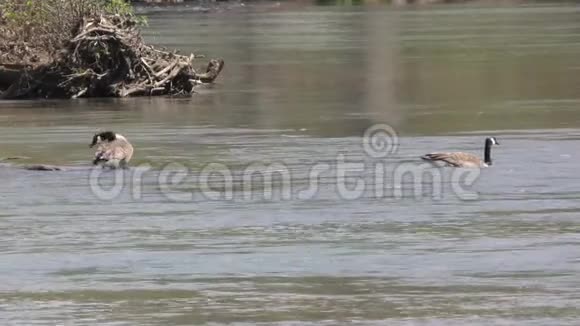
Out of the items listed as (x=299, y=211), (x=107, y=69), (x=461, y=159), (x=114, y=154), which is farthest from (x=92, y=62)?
(x=299, y=211)

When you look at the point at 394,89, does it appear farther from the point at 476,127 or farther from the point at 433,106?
the point at 476,127

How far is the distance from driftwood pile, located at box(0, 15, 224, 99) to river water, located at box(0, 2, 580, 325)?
0.82 meters

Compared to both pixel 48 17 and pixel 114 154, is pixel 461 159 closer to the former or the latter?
pixel 114 154

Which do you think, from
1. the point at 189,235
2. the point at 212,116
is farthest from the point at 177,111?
the point at 189,235

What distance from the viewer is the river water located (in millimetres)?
11539

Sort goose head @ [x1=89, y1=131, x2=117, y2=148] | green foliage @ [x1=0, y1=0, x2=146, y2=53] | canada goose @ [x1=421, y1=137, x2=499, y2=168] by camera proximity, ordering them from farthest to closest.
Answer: green foliage @ [x1=0, y1=0, x2=146, y2=53] < goose head @ [x1=89, y1=131, x2=117, y2=148] < canada goose @ [x1=421, y1=137, x2=499, y2=168]

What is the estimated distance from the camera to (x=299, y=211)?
15711mm

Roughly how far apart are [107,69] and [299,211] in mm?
15145

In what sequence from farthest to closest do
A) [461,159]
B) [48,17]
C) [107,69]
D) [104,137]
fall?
[48,17], [107,69], [104,137], [461,159]

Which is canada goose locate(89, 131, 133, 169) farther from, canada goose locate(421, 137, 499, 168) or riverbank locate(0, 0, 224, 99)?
riverbank locate(0, 0, 224, 99)

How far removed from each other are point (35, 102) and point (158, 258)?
55.2 feet

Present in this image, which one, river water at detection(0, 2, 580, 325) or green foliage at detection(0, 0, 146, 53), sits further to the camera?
green foliage at detection(0, 0, 146, 53)

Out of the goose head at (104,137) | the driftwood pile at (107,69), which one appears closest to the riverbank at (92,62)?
the driftwood pile at (107,69)

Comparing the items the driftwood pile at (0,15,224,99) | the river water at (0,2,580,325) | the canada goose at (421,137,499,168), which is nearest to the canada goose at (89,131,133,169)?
the river water at (0,2,580,325)
